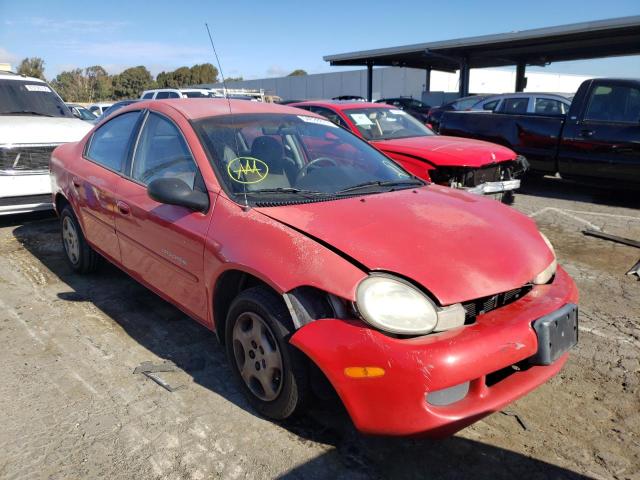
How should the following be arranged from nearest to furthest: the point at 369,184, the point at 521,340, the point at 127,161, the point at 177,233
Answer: the point at 521,340 → the point at 177,233 → the point at 369,184 → the point at 127,161

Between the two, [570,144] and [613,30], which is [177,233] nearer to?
[570,144]

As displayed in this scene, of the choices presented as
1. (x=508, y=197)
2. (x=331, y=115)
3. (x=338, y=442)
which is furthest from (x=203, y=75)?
(x=338, y=442)

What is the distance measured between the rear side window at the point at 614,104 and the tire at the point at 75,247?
7.13 meters

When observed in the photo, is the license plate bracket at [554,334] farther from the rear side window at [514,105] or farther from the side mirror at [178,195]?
the rear side window at [514,105]

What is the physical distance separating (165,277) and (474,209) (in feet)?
6.29

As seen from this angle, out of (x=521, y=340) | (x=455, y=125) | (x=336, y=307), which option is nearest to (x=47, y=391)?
(x=336, y=307)

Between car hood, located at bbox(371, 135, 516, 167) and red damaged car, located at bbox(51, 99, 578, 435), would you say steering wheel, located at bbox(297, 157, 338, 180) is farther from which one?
car hood, located at bbox(371, 135, 516, 167)

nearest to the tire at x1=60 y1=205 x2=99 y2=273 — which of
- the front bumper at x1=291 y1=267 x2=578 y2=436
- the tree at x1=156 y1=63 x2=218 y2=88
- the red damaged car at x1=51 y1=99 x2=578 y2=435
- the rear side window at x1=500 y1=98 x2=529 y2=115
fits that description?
the red damaged car at x1=51 y1=99 x2=578 y2=435

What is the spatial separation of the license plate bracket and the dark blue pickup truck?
5785 millimetres

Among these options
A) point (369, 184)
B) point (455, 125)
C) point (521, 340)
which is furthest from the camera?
point (455, 125)

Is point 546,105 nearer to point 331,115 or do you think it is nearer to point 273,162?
point 331,115

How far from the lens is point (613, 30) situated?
1577 cm

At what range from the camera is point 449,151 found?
5.88m

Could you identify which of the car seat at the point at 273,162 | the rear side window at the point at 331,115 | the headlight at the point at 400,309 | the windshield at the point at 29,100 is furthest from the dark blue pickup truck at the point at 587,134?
the windshield at the point at 29,100
